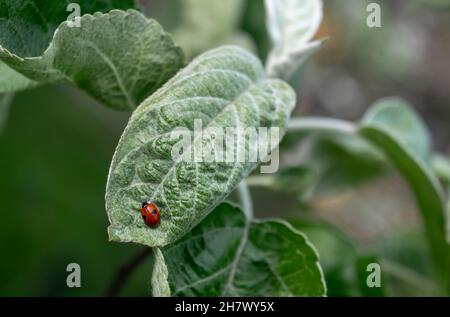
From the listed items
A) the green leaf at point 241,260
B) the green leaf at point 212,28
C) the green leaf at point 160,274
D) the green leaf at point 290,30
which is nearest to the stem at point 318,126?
the green leaf at point 290,30

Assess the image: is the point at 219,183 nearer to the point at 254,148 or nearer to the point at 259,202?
the point at 254,148

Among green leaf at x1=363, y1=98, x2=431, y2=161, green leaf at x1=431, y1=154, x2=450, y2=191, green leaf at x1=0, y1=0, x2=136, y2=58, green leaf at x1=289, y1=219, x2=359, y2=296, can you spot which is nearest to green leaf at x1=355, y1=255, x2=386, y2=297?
green leaf at x1=289, y1=219, x2=359, y2=296

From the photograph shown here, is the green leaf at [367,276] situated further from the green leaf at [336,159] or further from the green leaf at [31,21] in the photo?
the green leaf at [31,21]

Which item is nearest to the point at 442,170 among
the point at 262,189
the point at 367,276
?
the point at 367,276

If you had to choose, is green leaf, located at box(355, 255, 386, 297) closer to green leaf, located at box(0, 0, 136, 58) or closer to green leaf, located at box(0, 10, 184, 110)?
green leaf, located at box(0, 10, 184, 110)

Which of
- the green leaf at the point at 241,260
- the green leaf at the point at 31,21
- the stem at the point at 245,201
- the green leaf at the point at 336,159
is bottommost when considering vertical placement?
the green leaf at the point at 241,260
